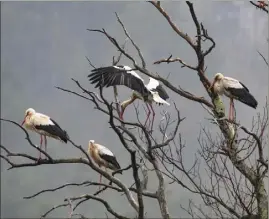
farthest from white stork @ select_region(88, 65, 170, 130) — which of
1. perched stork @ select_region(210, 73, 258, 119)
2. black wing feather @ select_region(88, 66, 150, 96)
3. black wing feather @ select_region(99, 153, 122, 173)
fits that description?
black wing feather @ select_region(99, 153, 122, 173)

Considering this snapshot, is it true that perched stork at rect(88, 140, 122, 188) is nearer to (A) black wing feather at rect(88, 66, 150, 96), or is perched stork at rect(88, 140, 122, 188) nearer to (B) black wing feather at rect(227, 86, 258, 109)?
(A) black wing feather at rect(88, 66, 150, 96)

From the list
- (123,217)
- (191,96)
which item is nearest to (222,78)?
(191,96)

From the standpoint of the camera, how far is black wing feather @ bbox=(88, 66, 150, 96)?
2957 mm

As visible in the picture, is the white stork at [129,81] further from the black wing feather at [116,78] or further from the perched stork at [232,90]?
the perched stork at [232,90]

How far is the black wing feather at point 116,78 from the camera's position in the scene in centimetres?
296

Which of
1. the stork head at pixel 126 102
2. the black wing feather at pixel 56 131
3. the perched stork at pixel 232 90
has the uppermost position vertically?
the stork head at pixel 126 102

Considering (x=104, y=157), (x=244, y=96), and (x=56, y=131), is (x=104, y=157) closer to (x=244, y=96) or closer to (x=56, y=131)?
(x=56, y=131)

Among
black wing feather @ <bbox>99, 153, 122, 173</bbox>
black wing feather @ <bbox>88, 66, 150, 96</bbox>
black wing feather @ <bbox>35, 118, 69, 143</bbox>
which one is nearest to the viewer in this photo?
black wing feather @ <bbox>88, 66, 150, 96</bbox>

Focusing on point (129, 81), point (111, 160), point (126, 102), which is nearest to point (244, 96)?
point (129, 81)

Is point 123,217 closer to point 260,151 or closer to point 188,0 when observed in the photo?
point 260,151

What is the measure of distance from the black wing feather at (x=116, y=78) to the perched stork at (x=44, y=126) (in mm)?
403

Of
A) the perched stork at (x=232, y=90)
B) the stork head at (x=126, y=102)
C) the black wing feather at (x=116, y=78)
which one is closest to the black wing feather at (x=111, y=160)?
the stork head at (x=126, y=102)

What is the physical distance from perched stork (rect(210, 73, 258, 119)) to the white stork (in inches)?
13.6

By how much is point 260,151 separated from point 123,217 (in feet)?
2.90
